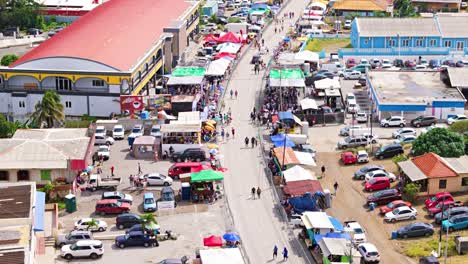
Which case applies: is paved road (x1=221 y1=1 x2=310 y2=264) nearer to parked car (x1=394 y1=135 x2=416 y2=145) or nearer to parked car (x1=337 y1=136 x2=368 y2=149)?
parked car (x1=337 y1=136 x2=368 y2=149)

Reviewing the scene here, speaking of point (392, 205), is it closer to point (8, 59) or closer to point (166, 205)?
point (166, 205)

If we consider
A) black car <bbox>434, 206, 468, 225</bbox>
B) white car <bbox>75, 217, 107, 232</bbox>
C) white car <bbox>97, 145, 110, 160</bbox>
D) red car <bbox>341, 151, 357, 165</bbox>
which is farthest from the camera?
white car <bbox>97, 145, 110, 160</bbox>

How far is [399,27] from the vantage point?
7806 centimetres

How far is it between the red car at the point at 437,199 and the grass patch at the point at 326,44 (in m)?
34.6

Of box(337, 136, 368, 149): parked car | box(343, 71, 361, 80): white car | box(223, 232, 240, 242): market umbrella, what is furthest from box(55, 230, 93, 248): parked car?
box(343, 71, 361, 80): white car

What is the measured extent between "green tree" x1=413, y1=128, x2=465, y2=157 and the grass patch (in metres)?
29.1

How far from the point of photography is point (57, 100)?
193 feet

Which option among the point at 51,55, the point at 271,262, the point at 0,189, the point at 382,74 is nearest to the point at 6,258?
the point at 0,189

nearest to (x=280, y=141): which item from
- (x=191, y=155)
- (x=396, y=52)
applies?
(x=191, y=155)

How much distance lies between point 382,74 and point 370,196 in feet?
70.1

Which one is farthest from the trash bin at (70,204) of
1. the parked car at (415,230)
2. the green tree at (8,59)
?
the green tree at (8,59)

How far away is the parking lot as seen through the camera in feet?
139

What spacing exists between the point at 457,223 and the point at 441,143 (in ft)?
26.7

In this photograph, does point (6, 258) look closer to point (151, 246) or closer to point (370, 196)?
point (151, 246)
